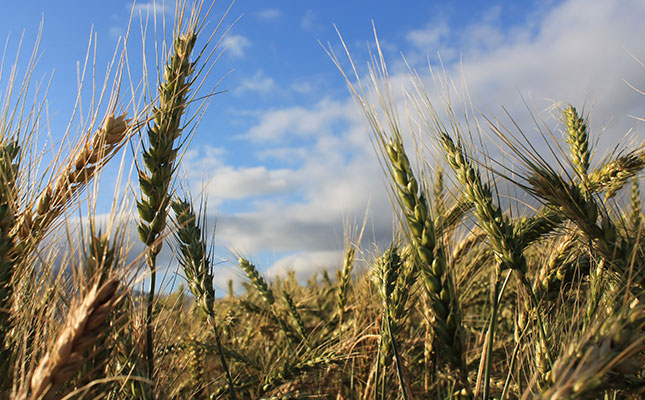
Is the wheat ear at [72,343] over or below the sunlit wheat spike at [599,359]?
over

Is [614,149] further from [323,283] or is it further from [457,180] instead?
[323,283]

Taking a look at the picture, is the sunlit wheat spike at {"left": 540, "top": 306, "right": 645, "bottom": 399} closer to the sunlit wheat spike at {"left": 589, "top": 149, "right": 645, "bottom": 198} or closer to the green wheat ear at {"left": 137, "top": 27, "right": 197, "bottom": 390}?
the green wheat ear at {"left": 137, "top": 27, "right": 197, "bottom": 390}

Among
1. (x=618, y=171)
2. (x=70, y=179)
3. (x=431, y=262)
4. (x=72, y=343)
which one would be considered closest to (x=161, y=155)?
(x=70, y=179)

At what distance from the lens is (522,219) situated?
6.89ft

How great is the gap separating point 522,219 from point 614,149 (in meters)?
1.16

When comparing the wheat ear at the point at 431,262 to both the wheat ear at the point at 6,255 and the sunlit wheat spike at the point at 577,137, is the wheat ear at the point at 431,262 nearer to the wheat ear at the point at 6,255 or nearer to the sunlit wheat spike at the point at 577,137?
the wheat ear at the point at 6,255

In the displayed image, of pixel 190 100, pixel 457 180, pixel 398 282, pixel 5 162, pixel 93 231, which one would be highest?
pixel 190 100

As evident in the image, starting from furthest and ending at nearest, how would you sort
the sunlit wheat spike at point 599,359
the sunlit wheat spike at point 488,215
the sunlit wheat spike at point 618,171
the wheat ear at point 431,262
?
the sunlit wheat spike at point 618,171, the sunlit wheat spike at point 488,215, the wheat ear at point 431,262, the sunlit wheat spike at point 599,359

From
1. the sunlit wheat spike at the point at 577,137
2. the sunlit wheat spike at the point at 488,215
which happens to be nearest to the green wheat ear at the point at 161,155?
the sunlit wheat spike at the point at 488,215

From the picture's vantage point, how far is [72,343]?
1.03m

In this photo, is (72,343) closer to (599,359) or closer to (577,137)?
(599,359)

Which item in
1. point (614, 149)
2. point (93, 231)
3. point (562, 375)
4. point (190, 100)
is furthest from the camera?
point (614, 149)

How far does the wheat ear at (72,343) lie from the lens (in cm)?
100

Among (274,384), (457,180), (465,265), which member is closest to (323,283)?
(465,265)
